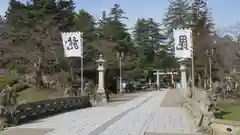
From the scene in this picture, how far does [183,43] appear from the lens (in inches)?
952

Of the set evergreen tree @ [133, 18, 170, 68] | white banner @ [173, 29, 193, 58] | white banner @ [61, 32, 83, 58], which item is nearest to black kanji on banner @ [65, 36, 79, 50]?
white banner @ [61, 32, 83, 58]

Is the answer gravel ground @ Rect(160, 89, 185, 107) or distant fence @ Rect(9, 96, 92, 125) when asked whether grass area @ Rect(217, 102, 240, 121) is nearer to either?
distant fence @ Rect(9, 96, 92, 125)

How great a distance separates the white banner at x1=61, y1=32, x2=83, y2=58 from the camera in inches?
1005

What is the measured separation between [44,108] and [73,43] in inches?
332

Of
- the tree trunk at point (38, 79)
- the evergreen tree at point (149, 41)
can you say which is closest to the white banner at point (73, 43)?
the tree trunk at point (38, 79)

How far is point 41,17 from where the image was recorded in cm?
4288

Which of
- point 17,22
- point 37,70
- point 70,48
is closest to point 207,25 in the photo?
point 70,48

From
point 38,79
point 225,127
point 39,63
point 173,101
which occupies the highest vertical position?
point 39,63

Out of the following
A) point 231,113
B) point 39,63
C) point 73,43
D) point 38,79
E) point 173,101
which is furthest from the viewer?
point 38,79

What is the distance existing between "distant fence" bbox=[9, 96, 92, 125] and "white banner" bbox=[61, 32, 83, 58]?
3.23 meters

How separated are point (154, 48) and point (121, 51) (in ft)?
86.4

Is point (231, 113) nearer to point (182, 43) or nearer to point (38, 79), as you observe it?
point (182, 43)

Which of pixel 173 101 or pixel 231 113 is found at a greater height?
pixel 231 113

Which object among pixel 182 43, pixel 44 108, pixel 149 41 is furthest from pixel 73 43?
pixel 149 41
